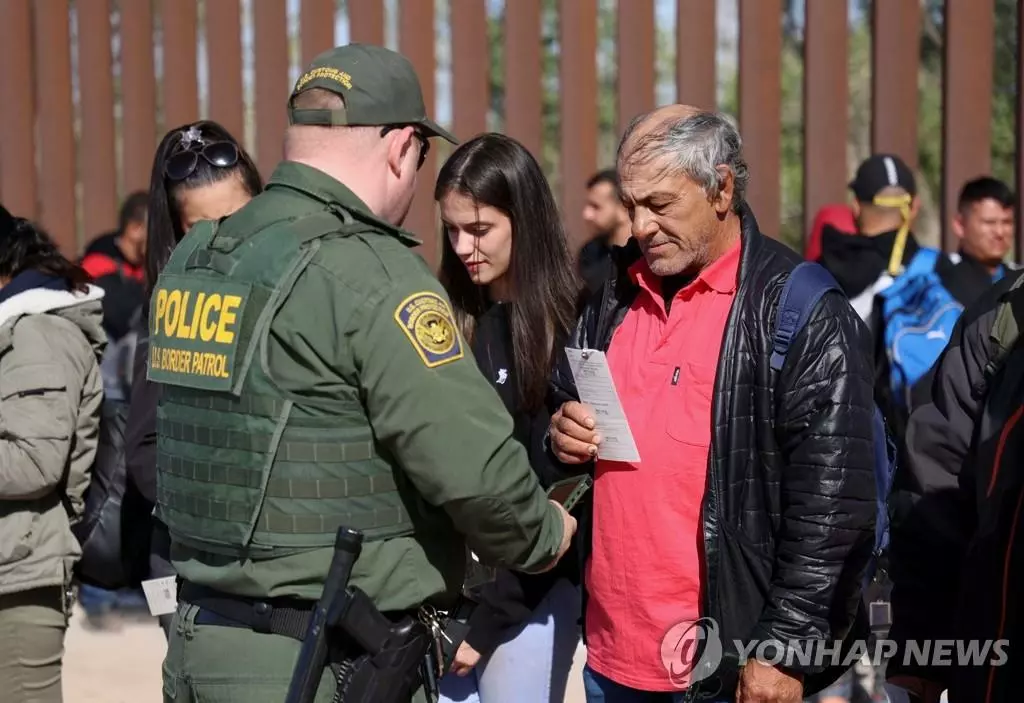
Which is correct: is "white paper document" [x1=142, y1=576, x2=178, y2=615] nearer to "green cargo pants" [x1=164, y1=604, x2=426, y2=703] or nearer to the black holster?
"green cargo pants" [x1=164, y1=604, x2=426, y2=703]

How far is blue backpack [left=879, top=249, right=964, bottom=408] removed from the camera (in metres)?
5.09

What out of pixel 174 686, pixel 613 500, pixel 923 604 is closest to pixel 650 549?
pixel 613 500

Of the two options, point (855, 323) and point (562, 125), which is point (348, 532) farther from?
point (562, 125)

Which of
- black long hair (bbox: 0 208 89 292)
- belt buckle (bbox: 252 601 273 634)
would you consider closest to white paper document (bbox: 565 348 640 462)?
belt buckle (bbox: 252 601 273 634)

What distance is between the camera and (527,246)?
131 inches

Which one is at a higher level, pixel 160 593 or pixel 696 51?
pixel 696 51

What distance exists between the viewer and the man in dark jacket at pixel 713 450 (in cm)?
252

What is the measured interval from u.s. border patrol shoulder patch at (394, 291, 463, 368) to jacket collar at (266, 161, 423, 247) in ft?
0.60

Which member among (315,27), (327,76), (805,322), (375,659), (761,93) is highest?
(315,27)

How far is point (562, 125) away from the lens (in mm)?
7008

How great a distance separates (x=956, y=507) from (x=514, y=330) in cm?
116

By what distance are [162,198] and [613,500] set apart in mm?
1617

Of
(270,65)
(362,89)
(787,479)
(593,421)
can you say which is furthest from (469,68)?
(787,479)

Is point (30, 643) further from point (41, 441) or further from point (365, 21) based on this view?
point (365, 21)
